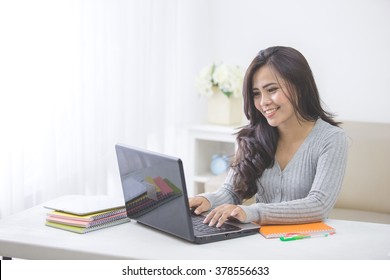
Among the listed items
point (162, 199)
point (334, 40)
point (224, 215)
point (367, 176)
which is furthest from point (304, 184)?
point (334, 40)

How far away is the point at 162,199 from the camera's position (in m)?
1.82

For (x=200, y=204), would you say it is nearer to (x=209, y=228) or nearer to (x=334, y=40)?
(x=209, y=228)

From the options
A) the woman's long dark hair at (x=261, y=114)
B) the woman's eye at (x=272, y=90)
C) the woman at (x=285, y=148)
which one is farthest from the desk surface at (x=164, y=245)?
the woman's eye at (x=272, y=90)

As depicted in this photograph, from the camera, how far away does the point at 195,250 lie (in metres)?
1.73

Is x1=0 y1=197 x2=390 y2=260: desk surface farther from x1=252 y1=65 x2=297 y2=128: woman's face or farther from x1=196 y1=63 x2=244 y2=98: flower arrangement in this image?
x1=196 y1=63 x2=244 y2=98: flower arrangement

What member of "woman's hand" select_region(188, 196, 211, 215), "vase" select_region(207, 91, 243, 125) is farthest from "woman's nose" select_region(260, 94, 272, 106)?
"vase" select_region(207, 91, 243, 125)

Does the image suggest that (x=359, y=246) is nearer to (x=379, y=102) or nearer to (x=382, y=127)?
(x=382, y=127)

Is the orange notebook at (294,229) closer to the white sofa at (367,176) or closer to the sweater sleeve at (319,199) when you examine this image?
the sweater sleeve at (319,199)

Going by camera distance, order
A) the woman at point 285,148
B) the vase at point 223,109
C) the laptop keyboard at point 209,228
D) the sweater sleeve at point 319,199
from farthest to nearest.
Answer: the vase at point 223,109 → the woman at point 285,148 → the sweater sleeve at point 319,199 → the laptop keyboard at point 209,228

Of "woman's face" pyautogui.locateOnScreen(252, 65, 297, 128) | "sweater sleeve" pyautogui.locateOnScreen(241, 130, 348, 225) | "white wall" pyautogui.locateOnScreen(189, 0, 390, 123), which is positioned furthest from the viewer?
"white wall" pyautogui.locateOnScreen(189, 0, 390, 123)

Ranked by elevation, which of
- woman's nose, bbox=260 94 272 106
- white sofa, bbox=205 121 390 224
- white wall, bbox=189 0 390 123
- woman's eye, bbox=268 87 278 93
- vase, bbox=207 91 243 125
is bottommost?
white sofa, bbox=205 121 390 224

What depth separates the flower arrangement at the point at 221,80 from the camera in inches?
147

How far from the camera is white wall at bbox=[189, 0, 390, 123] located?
3.71 meters

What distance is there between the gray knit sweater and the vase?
153 centimetres
